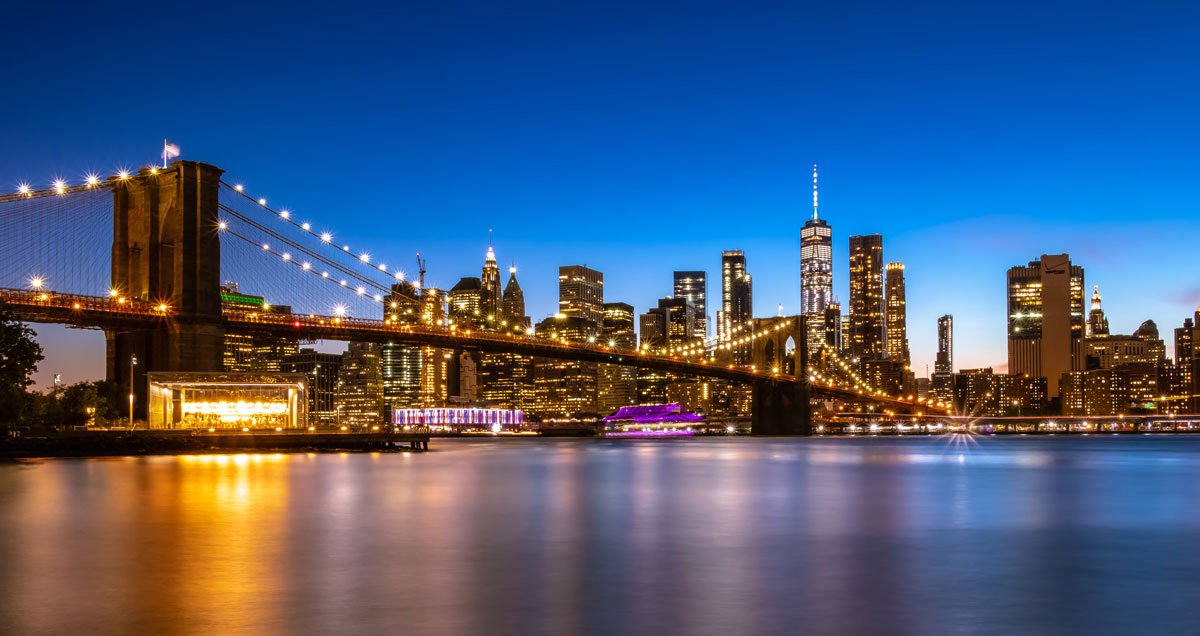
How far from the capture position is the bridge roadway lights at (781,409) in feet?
360

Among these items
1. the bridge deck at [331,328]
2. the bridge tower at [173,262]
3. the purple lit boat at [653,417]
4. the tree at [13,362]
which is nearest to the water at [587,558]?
the tree at [13,362]

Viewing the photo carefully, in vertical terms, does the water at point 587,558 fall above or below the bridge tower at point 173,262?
below

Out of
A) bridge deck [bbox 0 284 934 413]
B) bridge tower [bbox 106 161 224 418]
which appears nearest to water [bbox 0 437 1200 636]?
bridge deck [bbox 0 284 934 413]

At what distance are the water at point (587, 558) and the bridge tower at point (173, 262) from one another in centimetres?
2346

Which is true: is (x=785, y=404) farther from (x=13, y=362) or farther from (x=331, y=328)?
(x=13, y=362)

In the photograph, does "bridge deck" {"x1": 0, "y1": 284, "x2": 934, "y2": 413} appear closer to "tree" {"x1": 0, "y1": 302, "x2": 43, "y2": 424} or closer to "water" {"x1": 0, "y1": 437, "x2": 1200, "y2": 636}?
"tree" {"x1": 0, "y1": 302, "x2": 43, "y2": 424}

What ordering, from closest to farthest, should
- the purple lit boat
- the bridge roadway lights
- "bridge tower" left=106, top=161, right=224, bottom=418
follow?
1. "bridge tower" left=106, top=161, right=224, bottom=418
2. the bridge roadway lights
3. the purple lit boat

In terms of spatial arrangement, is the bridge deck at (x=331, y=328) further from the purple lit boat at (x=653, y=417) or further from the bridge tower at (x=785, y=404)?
the purple lit boat at (x=653, y=417)

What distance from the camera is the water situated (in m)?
12.2

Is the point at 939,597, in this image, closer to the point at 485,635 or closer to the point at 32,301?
the point at 485,635

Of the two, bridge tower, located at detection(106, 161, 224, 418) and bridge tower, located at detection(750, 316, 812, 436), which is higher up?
bridge tower, located at detection(106, 161, 224, 418)

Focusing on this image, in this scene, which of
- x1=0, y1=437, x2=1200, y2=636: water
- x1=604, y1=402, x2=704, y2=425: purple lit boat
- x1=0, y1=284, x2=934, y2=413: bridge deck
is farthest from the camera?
x1=604, y1=402, x2=704, y2=425: purple lit boat

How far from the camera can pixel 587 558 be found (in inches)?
688

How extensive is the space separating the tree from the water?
1491 cm
